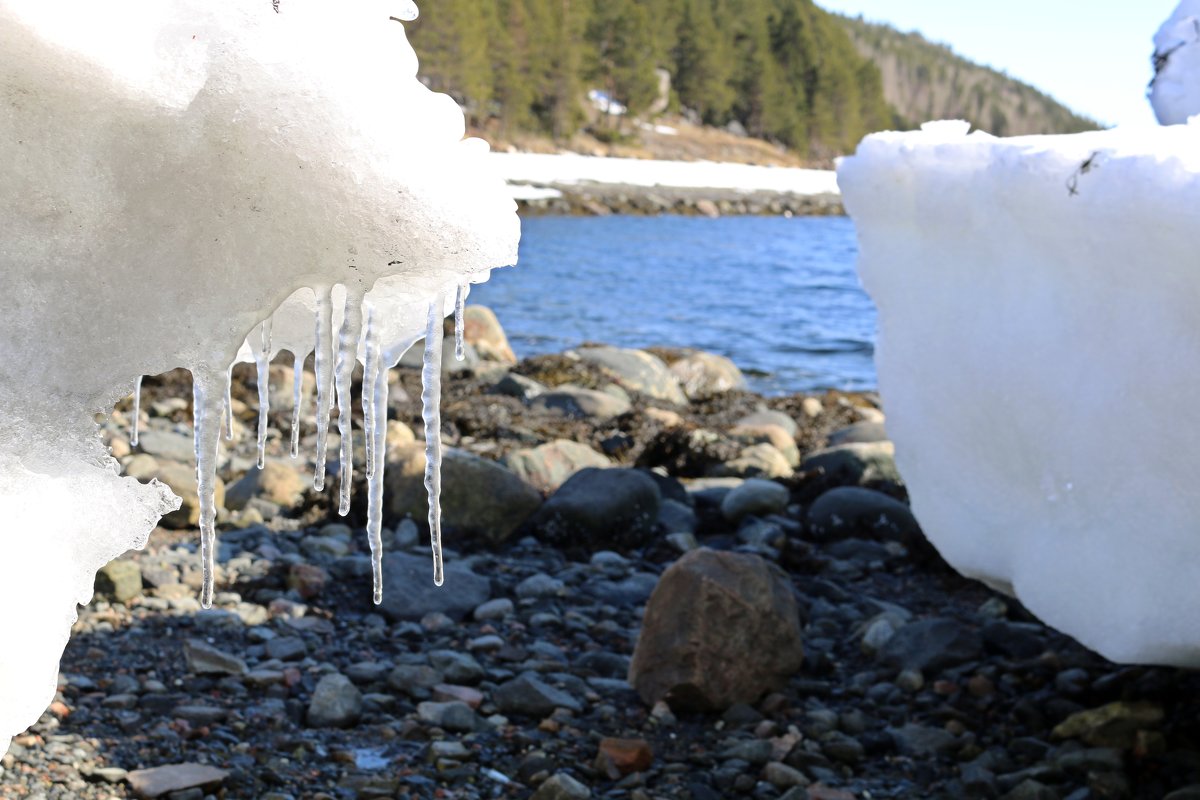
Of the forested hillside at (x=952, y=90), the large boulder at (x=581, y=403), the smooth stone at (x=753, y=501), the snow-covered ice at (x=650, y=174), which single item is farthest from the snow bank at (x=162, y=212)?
the forested hillside at (x=952, y=90)

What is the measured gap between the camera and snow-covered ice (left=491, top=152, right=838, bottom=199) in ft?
172

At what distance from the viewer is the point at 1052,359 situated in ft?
13.3

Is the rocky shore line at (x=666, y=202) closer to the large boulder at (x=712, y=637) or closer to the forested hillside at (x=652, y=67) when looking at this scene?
the forested hillside at (x=652, y=67)

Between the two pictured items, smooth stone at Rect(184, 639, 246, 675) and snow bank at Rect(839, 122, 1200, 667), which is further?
smooth stone at Rect(184, 639, 246, 675)

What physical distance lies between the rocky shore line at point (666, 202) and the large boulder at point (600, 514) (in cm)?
3305

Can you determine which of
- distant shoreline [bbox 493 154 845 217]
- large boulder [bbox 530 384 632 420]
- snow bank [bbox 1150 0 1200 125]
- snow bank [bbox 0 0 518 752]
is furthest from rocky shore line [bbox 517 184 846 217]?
snow bank [bbox 0 0 518 752]

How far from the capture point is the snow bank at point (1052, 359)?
3.65m

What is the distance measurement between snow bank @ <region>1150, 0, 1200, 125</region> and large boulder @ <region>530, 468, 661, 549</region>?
3196 mm

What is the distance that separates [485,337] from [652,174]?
158 ft

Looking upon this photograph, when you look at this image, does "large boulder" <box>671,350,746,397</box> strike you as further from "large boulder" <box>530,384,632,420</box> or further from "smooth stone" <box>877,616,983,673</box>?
"smooth stone" <box>877,616,983,673</box>

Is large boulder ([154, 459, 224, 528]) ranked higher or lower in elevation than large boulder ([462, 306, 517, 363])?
lower

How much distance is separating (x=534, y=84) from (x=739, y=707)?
61349 mm

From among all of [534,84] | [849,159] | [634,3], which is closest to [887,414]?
[849,159]

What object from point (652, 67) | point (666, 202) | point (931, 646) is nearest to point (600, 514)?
point (931, 646)
